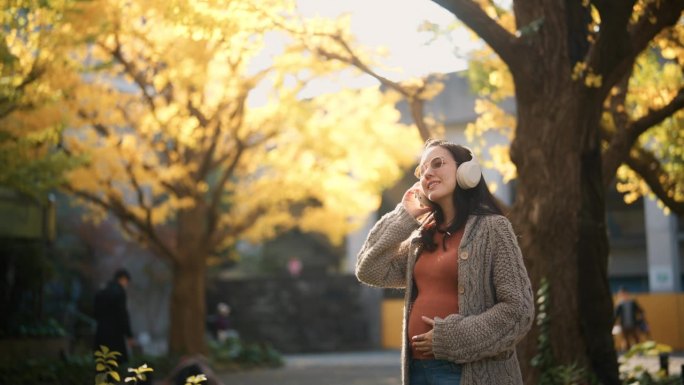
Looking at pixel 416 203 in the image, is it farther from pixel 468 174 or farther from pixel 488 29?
pixel 488 29

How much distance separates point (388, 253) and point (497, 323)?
683 mm

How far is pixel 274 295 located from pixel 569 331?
25.6m

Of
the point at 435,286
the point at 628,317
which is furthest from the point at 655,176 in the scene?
the point at 628,317

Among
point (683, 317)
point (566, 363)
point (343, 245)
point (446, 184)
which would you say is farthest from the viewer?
point (343, 245)

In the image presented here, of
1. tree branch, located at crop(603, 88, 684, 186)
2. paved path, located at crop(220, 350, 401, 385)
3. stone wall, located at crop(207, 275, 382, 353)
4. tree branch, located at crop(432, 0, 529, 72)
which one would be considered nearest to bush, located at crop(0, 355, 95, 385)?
paved path, located at crop(220, 350, 401, 385)

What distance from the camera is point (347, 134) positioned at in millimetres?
20188

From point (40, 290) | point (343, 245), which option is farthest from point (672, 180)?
point (343, 245)

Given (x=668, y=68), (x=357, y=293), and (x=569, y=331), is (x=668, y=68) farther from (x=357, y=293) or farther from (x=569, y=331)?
(x=357, y=293)

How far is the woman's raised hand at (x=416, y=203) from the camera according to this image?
13.9ft

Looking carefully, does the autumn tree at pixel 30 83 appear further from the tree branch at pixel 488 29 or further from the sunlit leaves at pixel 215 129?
the tree branch at pixel 488 29

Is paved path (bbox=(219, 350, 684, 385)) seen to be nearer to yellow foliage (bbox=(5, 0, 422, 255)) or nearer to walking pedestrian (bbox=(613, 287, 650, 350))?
walking pedestrian (bbox=(613, 287, 650, 350))

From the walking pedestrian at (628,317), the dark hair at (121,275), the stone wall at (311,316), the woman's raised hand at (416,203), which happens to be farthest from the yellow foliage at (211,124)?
the stone wall at (311,316)

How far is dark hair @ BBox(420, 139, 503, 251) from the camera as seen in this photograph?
13.1 feet

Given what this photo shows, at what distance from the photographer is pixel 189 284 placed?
804 inches
